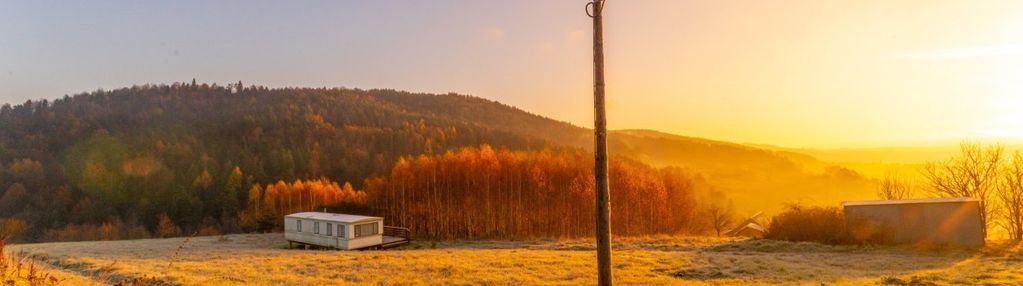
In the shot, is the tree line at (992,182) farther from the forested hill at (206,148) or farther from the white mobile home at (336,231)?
the forested hill at (206,148)

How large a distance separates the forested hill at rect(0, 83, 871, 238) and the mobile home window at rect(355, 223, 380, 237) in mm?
56024

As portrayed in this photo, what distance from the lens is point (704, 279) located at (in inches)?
712

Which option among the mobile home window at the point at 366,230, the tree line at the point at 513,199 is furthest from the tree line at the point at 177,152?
the mobile home window at the point at 366,230

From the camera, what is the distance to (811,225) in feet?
111

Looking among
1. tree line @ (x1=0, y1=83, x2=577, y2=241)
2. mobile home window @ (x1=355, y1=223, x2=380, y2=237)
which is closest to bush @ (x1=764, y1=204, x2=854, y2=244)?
mobile home window @ (x1=355, y1=223, x2=380, y2=237)

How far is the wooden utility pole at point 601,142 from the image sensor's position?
368 inches

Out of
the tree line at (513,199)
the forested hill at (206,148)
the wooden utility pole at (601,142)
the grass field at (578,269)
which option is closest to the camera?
the wooden utility pole at (601,142)

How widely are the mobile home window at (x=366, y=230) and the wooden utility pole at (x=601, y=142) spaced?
29.3 metres

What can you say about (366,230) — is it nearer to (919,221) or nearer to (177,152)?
(919,221)

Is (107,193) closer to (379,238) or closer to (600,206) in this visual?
(379,238)

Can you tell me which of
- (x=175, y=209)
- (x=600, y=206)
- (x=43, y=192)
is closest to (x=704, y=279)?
(x=600, y=206)

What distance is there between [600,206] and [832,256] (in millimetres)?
21374

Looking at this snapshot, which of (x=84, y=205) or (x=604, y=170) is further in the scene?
(x=84, y=205)

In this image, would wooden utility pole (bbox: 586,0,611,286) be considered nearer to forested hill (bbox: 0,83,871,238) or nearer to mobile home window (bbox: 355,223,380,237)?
mobile home window (bbox: 355,223,380,237)
